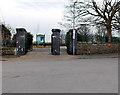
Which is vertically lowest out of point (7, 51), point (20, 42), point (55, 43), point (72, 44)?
point (7, 51)

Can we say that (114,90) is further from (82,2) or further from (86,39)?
(82,2)

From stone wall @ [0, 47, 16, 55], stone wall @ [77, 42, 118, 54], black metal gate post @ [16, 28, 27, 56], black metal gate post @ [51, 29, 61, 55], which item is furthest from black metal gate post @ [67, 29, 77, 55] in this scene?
stone wall @ [0, 47, 16, 55]

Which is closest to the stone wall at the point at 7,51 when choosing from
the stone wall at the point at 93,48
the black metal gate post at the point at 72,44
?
the black metal gate post at the point at 72,44

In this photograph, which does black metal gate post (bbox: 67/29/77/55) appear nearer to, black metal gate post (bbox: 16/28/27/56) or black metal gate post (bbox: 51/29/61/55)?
A: black metal gate post (bbox: 51/29/61/55)

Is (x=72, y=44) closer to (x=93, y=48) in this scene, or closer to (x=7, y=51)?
(x=93, y=48)

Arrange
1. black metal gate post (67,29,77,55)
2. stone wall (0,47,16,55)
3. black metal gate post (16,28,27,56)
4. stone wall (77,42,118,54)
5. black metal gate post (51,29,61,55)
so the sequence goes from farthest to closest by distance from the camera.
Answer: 1. stone wall (77,42,118,54)
2. black metal gate post (67,29,77,55)
3. black metal gate post (51,29,61,55)
4. black metal gate post (16,28,27,56)
5. stone wall (0,47,16,55)

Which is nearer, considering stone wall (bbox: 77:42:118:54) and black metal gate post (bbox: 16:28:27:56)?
black metal gate post (bbox: 16:28:27:56)

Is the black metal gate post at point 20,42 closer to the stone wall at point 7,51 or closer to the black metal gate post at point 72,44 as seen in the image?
the stone wall at point 7,51

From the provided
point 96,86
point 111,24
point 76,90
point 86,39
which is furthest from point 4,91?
point 111,24

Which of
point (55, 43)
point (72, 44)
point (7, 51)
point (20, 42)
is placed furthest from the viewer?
point (72, 44)

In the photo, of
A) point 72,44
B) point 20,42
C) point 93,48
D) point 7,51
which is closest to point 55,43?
point 72,44

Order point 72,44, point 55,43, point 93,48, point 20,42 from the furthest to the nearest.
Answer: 1. point 93,48
2. point 72,44
3. point 55,43
4. point 20,42

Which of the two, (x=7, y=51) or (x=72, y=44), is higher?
(x=72, y=44)

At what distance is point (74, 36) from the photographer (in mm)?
26953
